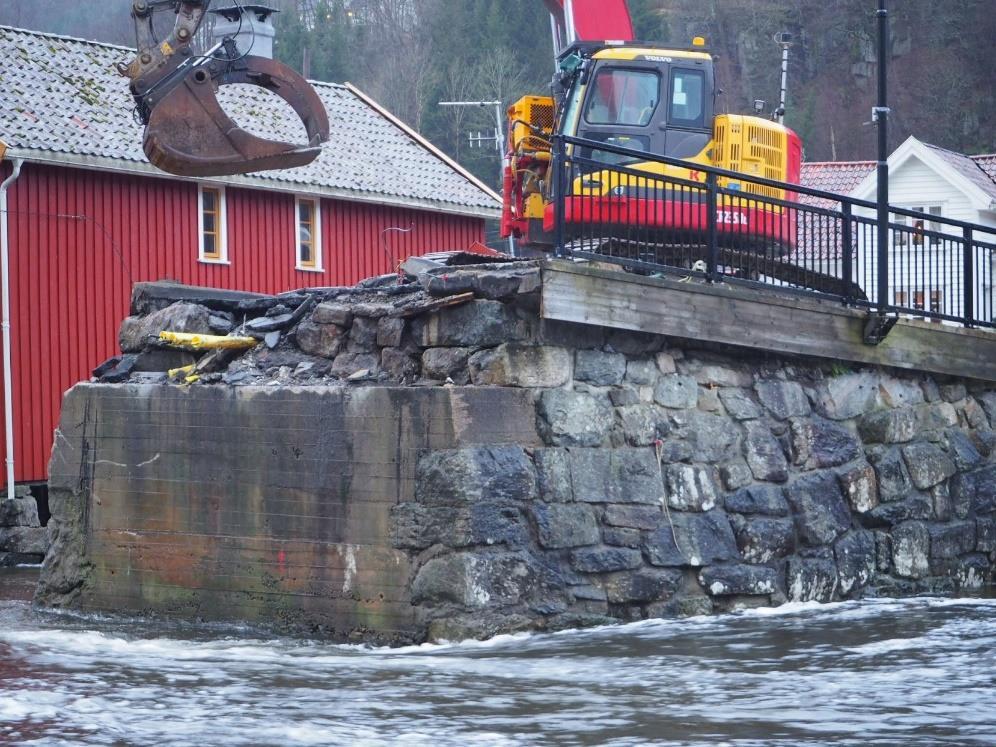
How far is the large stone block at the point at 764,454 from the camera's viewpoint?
12195mm

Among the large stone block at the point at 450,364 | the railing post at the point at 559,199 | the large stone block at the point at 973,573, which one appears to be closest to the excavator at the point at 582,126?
the railing post at the point at 559,199

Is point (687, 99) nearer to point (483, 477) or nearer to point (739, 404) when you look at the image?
point (739, 404)

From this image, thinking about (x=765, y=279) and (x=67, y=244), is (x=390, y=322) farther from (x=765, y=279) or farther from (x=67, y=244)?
(x=67, y=244)

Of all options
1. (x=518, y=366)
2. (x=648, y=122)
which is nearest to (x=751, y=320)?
(x=518, y=366)

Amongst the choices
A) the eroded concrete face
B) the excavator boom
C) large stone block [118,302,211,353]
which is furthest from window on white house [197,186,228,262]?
the eroded concrete face

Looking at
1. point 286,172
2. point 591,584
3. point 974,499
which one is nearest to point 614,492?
point 591,584

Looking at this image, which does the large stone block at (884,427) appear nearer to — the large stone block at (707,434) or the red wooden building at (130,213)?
the large stone block at (707,434)

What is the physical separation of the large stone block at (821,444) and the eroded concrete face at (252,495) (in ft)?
8.78

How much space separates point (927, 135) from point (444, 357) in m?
50.3

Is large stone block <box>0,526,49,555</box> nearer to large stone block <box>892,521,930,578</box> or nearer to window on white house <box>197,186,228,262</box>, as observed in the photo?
window on white house <box>197,186,228,262</box>

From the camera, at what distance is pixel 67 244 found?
72.7 ft

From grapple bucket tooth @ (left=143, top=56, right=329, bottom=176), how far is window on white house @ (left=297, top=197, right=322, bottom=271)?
39.7 ft

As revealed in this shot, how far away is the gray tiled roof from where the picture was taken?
2198 centimetres

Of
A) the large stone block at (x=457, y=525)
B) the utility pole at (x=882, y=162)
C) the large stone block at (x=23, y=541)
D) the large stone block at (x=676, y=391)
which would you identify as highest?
the utility pole at (x=882, y=162)
